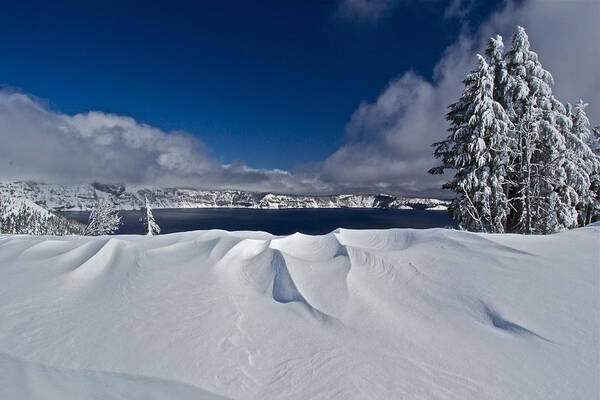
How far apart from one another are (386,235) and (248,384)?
10.3ft

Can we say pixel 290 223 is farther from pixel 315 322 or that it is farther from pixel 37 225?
pixel 315 322

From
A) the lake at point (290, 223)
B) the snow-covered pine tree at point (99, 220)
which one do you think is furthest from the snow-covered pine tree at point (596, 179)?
the snow-covered pine tree at point (99, 220)

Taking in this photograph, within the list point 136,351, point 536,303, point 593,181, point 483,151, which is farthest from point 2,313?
point 593,181

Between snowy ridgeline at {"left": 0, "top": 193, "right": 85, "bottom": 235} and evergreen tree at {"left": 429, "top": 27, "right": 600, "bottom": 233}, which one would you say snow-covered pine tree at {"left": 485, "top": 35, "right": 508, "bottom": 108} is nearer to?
evergreen tree at {"left": 429, "top": 27, "right": 600, "bottom": 233}

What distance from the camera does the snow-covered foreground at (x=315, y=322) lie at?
189cm

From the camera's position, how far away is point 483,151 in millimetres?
11102

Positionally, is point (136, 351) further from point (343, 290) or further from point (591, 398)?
point (591, 398)

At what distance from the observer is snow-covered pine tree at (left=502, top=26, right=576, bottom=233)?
11211mm

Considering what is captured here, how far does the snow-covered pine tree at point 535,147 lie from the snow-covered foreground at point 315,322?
9251 mm

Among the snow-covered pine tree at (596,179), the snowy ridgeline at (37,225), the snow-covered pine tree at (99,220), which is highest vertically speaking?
the snow-covered pine tree at (596,179)

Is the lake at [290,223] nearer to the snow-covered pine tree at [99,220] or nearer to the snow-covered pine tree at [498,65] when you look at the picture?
the snow-covered pine tree at [498,65]

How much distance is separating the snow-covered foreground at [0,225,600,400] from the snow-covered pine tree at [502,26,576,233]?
925 centimetres

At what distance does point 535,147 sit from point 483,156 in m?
3.13

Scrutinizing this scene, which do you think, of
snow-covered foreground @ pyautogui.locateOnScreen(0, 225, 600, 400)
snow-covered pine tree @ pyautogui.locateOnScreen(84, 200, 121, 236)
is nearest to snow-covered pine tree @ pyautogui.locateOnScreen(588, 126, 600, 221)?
snow-covered foreground @ pyautogui.locateOnScreen(0, 225, 600, 400)
